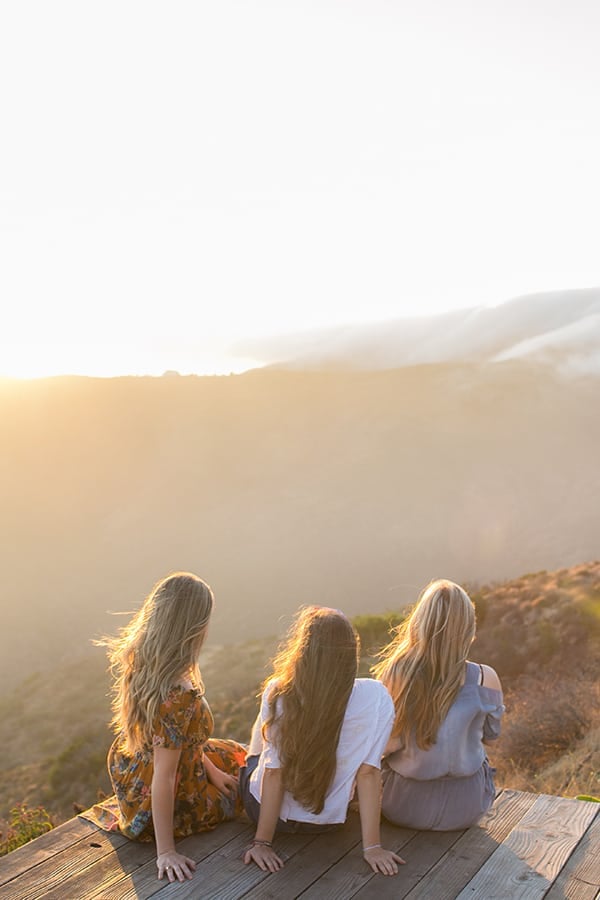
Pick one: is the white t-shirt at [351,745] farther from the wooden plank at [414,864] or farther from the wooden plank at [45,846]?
the wooden plank at [45,846]

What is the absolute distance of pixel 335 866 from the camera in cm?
318

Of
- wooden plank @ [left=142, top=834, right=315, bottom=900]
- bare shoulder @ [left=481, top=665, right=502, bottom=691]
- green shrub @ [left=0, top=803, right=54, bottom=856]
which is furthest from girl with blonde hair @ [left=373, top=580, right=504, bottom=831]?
green shrub @ [left=0, top=803, right=54, bottom=856]

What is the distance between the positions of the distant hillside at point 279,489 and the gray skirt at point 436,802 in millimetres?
28420

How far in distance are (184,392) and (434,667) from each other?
7148cm

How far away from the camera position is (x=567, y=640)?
1211cm

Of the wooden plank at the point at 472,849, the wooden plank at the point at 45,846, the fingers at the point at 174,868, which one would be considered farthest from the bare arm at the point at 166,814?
the wooden plank at the point at 472,849

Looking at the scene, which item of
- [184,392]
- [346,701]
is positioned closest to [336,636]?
[346,701]

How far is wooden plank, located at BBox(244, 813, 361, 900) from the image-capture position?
300cm

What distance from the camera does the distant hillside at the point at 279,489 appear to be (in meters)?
43.2

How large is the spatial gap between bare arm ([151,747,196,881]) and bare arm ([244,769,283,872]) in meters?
0.25

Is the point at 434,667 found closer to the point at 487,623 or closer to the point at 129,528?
the point at 487,623

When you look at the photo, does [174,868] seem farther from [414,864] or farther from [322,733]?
[414,864]

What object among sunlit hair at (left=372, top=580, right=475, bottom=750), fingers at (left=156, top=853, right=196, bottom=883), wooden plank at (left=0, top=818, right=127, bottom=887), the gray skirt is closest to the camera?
fingers at (left=156, top=853, right=196, bottom=883)

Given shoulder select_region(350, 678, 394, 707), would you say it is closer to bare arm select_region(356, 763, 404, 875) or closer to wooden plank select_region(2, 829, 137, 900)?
bare arm select_region(356, 763, 404, 875)
